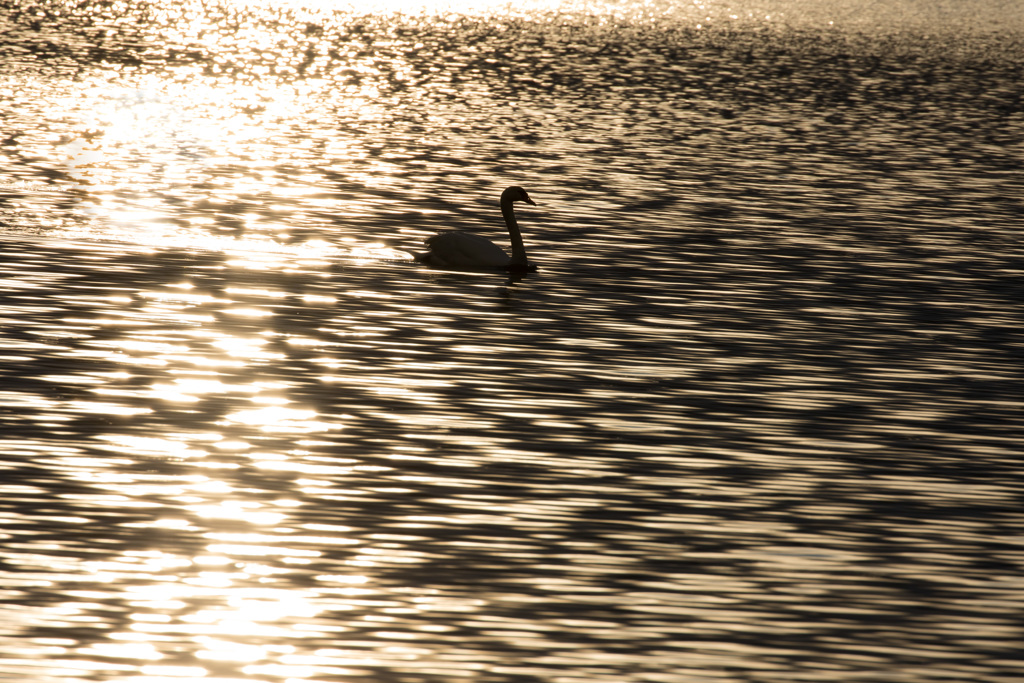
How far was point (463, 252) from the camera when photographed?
93.7 ft

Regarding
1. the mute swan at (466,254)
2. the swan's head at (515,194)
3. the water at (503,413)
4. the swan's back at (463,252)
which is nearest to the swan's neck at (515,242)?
the mute swan at (466,254)

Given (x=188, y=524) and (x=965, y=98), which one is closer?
(x=188, y=524)

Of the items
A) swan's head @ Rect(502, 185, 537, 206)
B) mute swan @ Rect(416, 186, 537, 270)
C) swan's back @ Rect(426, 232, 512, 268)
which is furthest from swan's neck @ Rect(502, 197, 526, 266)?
swan's head @ Rect(502, 185, 537, 206)

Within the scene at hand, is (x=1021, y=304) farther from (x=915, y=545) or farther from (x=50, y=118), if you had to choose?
(x=50, y=118)

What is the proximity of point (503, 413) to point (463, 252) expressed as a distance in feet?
32.2

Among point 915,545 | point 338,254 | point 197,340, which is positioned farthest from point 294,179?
point 915,545

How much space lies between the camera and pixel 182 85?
63.2 meters

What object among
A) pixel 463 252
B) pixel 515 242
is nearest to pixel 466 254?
pixel 463 252

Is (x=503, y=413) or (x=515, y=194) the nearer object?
(x=503, y=413)

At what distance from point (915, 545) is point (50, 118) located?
3801 centimetres

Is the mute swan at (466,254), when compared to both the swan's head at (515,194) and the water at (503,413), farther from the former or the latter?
the swan's head at (515,194)

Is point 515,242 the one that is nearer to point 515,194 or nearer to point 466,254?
point 466,254

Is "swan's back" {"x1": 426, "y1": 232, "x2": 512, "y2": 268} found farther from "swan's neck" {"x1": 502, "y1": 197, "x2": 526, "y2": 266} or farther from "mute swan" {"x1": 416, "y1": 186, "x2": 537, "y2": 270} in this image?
"swan's neck" {"x1": 502, "y1": 197, "x2": 526, "y2": 266}

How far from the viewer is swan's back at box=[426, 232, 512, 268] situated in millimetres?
28500
